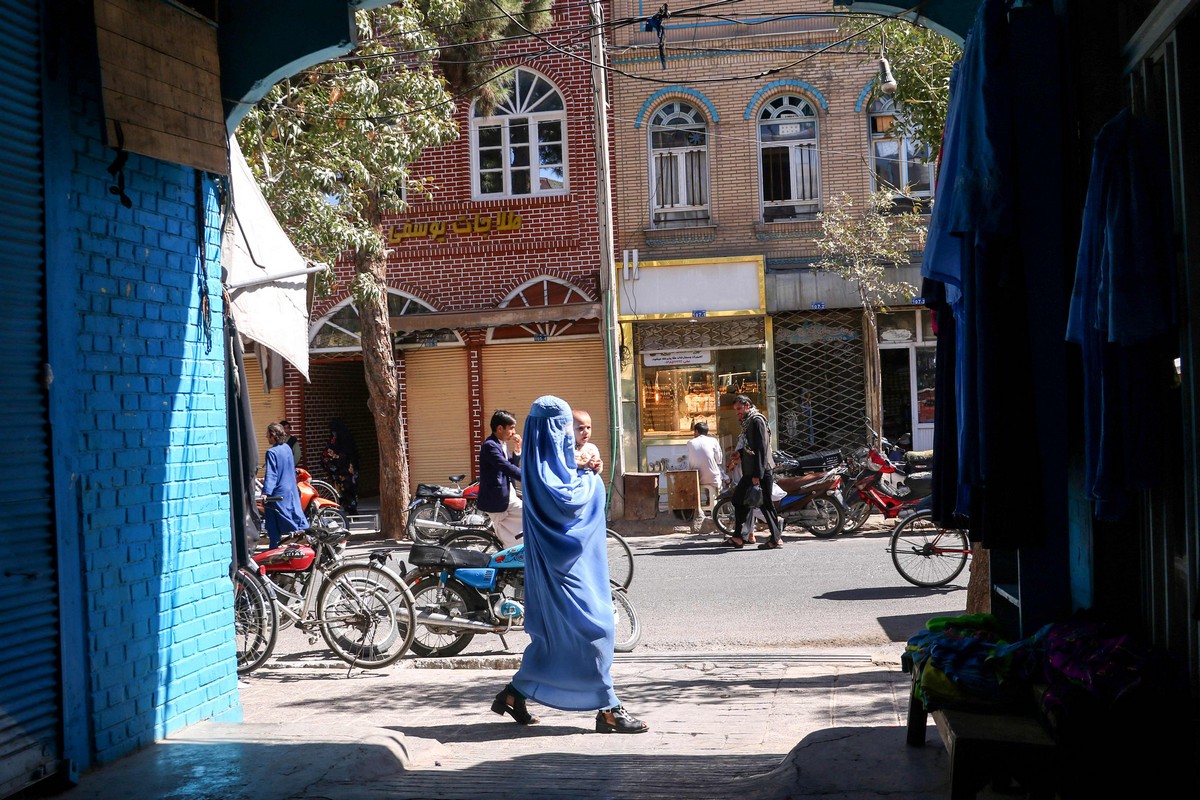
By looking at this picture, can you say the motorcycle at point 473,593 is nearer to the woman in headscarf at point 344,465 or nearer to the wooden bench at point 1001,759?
the wooden bench at point 1001,759

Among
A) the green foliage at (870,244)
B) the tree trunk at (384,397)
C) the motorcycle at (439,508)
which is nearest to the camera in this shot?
the motorcycle at (439,508)

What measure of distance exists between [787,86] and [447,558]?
13411mm

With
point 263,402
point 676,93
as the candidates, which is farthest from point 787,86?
point 263,402

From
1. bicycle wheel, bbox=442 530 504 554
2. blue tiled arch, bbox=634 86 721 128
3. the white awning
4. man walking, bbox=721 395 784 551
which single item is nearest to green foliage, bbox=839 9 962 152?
man walking, bbox=721 395 784 551

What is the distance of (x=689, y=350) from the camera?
66.2ft

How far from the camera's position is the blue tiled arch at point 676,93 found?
65.5 feet

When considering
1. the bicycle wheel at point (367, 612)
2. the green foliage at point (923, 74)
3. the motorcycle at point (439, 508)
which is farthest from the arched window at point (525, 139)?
the bicycle wheel at point (367, 612)

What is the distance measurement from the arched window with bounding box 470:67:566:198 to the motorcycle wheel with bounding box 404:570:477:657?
1253 cm

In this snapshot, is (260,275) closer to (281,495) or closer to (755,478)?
(281,495)

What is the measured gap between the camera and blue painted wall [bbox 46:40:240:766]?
5398mm

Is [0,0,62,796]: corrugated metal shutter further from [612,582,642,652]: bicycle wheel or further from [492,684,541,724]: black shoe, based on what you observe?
[612,582,642,652]: bicycle wheel

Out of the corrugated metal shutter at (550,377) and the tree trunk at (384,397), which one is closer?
the tree trunk at (384,397)

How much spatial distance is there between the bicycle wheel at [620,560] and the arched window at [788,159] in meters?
9.52

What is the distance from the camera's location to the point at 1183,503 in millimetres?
3893
